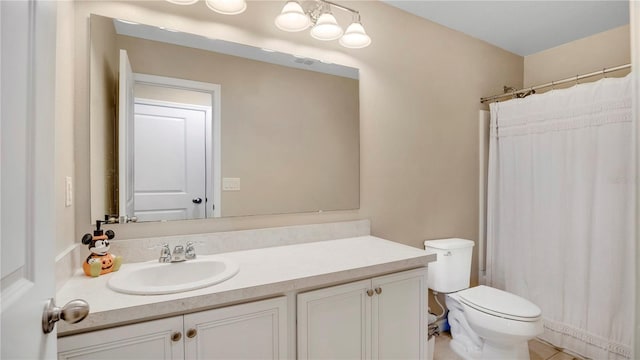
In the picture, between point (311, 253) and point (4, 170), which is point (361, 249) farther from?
point (4, 170)

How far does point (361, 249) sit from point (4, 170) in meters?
1.43

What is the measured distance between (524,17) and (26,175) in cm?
290

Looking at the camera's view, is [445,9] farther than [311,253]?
Yes

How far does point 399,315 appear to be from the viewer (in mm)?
1454

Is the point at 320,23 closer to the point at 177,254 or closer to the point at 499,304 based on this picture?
the point at 177,254

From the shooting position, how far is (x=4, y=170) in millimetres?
451

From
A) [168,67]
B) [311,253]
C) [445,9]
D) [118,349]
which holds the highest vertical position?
[445,9]

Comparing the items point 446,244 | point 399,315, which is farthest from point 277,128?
point 446,244

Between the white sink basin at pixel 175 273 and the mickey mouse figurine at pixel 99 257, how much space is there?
0.04 meters

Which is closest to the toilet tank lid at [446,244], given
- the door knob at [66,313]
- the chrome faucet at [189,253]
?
the chrome faucet at [189,253]

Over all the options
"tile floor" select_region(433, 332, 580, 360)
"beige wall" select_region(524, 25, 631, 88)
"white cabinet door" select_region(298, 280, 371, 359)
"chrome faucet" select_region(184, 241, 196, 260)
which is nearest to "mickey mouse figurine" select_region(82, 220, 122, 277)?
"chrome faucet" select_region(184, 241, 196, 260)

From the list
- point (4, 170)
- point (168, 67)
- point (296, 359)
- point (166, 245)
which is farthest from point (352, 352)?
point (168, 67)

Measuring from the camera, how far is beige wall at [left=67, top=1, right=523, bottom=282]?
1.60 metres

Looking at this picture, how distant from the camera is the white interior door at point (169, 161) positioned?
1422 millimetres
